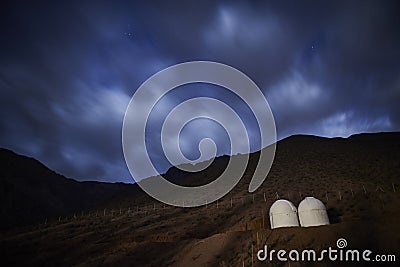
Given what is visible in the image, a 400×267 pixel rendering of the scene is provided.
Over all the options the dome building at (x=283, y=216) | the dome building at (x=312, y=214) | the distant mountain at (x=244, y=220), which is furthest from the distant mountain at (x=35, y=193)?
the dome building at (x=312, y=214)

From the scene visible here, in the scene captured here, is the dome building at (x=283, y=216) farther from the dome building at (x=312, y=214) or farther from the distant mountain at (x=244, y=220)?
the distant mountain at (x=244, y=220)

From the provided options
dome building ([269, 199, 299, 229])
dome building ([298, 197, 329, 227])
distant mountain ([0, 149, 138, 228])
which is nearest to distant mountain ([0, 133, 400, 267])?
distant mountain ([0, 149, 138, 228])

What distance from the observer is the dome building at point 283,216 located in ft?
67.1

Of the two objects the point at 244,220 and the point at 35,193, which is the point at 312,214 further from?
the point at 35,193

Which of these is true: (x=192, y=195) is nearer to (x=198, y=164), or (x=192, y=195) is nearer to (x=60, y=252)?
(x=60, y=252)

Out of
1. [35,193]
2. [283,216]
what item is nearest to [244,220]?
[283,216]

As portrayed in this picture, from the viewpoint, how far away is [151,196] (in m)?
57.2

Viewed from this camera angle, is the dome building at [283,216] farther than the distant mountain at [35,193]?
No

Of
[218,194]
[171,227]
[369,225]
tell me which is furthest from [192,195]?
[369,225]

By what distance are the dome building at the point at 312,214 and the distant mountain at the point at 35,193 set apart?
5843cm

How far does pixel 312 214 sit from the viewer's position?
20.4m

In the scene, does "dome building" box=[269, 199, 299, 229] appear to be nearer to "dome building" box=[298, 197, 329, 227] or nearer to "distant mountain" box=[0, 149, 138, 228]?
"dome building" box=[298, 197, 329, 227]

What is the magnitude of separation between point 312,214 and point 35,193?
71.7 m

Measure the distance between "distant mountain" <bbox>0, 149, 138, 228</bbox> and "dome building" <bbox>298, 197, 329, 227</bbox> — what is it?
5843 centimetres
